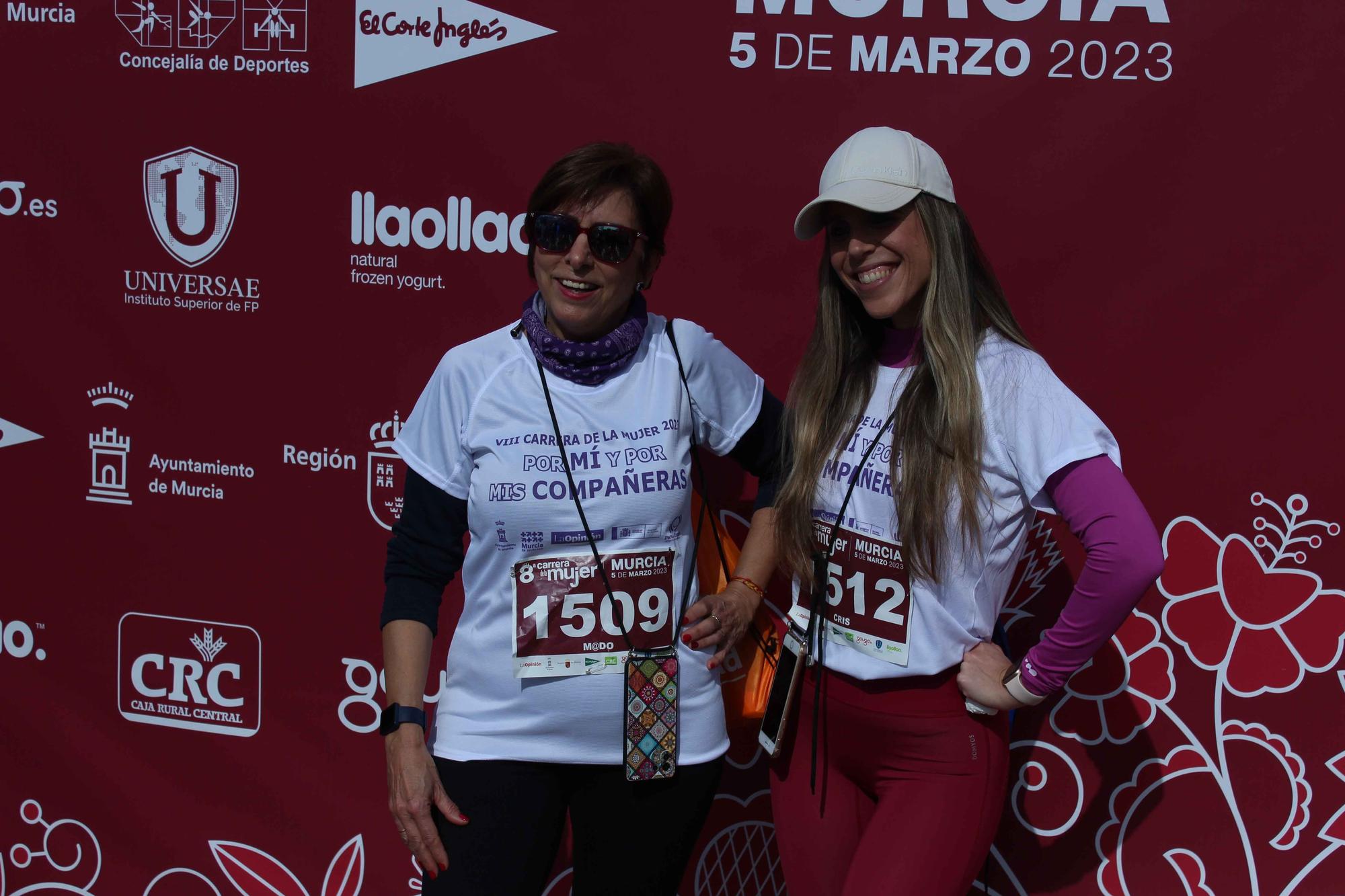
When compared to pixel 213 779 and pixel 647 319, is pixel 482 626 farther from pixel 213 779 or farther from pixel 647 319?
pixel 213 779

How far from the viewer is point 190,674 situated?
300cm

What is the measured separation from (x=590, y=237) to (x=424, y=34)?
1.04 m

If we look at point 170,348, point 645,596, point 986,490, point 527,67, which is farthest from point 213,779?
point 986,490

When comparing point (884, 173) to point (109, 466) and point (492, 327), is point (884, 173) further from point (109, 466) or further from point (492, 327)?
point (109, 466)

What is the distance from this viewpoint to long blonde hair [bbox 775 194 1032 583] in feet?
6.13

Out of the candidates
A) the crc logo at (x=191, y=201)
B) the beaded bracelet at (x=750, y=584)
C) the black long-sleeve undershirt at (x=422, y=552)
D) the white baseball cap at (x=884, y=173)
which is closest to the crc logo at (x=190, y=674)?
the crc logo at (x=191, y=201)

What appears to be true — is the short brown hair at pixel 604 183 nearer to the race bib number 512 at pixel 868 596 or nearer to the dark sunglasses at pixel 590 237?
the dark sunglasses at pixel 590 237

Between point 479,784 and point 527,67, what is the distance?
59.7 inches

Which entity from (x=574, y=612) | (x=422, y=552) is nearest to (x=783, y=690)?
(x=574, y=612)

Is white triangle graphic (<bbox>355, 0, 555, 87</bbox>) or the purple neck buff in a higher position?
white triangle graphic (<bbox>355, 0, 555, 87</bbox>)

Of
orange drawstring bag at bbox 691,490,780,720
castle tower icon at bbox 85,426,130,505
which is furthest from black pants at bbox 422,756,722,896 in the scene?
castle tower icon at bbox 85,426,130,505

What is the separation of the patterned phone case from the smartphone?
8.2 inches

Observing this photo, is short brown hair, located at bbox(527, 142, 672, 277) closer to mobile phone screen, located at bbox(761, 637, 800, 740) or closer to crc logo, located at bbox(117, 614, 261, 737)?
mobile phone screen, located at bbox(761, 637, 800, 740)

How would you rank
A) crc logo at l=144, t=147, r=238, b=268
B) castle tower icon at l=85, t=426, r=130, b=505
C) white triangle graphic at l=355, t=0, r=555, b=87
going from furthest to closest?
castle tower icon at l=85, t=426, r=130, b=505 → crc logo at l=144, t=147, r=238, b=268 → white triangle graphic at l=355, t=0, r=555, b=87
